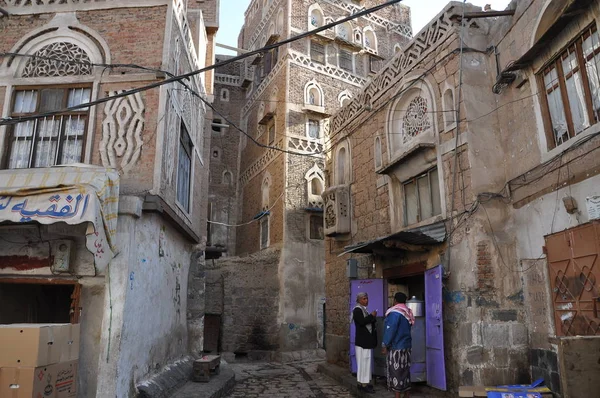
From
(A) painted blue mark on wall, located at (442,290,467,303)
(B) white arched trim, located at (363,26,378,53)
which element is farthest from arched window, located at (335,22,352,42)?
(A) painted blue mark on wall, located at (442,290,467,303)

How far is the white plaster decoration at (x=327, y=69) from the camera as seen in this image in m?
18.6

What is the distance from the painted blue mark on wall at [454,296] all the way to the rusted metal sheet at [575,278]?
1242mm

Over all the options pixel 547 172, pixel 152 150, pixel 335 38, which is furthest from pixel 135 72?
pixel 335 38

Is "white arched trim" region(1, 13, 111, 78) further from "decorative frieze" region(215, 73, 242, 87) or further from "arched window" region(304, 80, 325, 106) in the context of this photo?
"decorative frieze" region(215, 73, 242, 87)

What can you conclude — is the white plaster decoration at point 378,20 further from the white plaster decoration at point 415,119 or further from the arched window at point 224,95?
the white plaster decoration at point 415,119

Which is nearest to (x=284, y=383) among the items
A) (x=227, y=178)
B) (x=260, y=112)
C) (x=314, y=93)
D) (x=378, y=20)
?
(x=314, y=93)

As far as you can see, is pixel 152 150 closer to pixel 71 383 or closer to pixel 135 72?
pixel 135 72

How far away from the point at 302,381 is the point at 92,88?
7356 millimetres

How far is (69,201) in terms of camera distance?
589 cm

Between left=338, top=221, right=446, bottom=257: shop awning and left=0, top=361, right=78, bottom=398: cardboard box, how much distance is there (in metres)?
4.95

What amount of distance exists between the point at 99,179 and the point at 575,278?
6.17m

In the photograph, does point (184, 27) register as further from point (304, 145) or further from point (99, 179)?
point (304, 145)

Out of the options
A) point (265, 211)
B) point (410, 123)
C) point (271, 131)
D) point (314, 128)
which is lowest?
point (410, 123)

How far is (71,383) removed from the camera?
5.65 m
